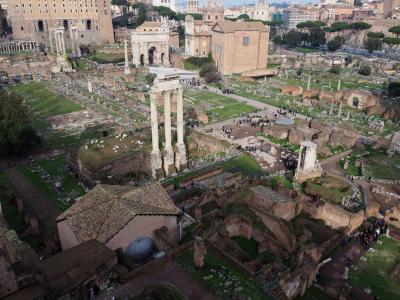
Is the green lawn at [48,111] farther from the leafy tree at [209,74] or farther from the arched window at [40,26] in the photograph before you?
the arched window at [40,26]

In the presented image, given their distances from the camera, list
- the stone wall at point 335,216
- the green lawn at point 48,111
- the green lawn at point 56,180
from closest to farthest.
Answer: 1. the stone wall at point 335,216
2. the green lawn at point 56,180
3. the green lawn at point 48,111

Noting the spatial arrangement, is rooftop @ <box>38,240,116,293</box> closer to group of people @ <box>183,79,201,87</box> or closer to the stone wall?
the stone wall

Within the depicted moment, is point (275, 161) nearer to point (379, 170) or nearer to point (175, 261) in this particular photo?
point (379, 170)

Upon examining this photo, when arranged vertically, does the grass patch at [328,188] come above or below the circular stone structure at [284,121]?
below

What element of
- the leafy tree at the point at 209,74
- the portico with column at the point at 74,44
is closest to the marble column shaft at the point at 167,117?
the leafy tree at the point at 209,74

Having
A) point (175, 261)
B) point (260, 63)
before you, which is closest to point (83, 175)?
point (175, 261)

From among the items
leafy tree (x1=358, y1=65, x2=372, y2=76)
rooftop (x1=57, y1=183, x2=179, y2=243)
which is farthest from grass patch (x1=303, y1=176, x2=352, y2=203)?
leafy tree (x1=358, y1=65, x2=372, y2=76)

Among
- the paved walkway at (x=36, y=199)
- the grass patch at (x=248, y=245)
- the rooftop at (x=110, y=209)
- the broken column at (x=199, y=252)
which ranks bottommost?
the paved walkway at (x=36, y=199)
